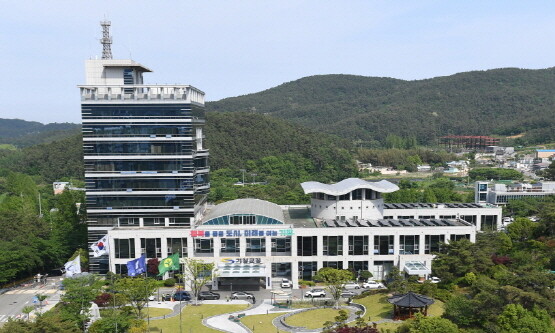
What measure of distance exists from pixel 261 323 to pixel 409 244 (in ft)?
73.7

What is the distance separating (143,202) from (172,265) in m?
10.6

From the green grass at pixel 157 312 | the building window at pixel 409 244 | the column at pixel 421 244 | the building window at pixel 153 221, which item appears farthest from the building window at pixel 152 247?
the column at pixel 421 244

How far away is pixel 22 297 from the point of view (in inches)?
1993

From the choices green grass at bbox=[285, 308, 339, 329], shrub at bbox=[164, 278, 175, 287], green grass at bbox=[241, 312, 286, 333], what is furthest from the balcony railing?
green grass at bbox=[285, 308, 339, 329]

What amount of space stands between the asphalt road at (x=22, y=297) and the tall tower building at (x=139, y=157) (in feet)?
Answer: 18.5

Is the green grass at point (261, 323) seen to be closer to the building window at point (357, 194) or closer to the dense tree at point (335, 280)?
the dense tree at point (335, 280)

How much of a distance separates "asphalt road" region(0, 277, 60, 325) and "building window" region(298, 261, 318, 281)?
87.3ft

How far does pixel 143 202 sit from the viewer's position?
55.8 m

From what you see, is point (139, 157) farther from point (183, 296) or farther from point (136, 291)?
point (136, 291)

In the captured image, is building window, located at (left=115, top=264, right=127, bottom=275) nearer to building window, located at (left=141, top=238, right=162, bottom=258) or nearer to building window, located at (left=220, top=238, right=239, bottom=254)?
building window, located at (left=141, top=238, right=162, bottom=258)

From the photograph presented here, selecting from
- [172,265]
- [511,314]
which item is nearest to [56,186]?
[172,265]

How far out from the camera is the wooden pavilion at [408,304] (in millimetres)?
39312

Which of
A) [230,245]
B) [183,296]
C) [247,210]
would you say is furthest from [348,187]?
[183,296]

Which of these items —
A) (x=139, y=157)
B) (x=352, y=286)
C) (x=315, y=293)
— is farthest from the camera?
(x=139, y=157)
